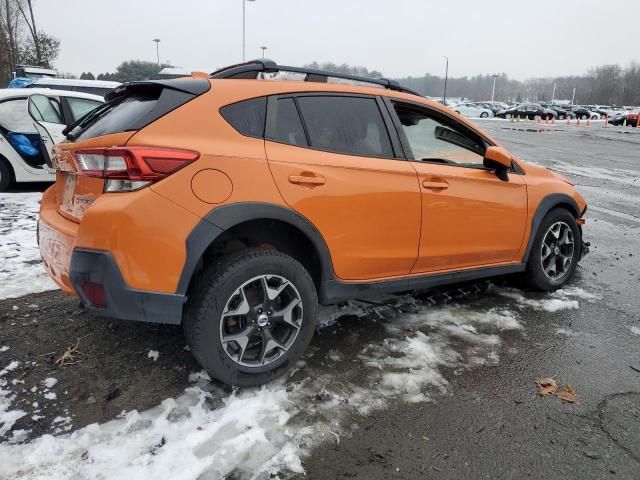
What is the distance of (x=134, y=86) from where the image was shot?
2.94m

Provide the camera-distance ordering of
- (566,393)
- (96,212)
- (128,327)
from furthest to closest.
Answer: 1. (128,327)
2. (566,393)
3. (96,212)

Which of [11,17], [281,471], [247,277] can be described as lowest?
[281,471]

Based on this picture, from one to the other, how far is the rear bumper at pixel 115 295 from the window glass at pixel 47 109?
6.03 meters

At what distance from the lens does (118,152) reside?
2.46 meters

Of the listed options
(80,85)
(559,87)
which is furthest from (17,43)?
(559,87)

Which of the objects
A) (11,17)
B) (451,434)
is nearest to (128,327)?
(451,434)

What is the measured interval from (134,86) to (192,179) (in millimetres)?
891

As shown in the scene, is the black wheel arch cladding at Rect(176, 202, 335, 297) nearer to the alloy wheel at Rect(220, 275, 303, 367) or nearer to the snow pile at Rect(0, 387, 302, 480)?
the alloy wheel at Rect(220, 275, 303, 367)

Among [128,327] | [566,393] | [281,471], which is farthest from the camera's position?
[128,327]

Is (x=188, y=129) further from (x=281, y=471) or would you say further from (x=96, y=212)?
(x=281, y=471)

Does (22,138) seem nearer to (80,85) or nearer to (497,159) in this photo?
(80,85)

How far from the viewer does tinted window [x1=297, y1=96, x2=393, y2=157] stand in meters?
3.01

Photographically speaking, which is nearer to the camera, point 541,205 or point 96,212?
point 96,212

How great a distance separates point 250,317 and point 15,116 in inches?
262
